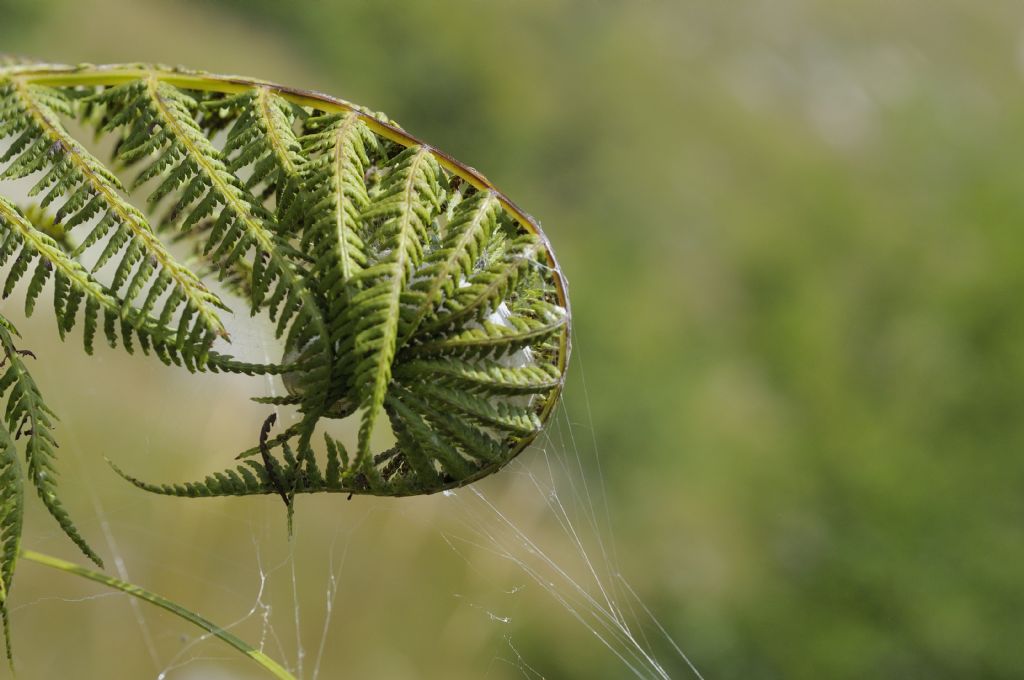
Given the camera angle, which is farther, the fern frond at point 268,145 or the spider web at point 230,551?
the spider web at point 230,551

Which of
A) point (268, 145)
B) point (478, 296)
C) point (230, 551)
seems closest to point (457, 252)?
point (478, 296)

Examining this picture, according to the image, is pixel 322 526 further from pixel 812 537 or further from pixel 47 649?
pixel 812 537

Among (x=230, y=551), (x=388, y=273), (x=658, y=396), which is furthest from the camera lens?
(x=658, y=396)

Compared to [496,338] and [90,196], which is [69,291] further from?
[496,338]

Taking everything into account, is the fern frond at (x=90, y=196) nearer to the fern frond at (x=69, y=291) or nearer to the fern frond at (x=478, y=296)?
the fern frond at (x=69, y=291)

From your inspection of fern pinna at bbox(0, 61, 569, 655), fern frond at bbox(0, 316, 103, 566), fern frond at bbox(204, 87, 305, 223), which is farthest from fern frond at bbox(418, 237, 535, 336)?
fern frond at bbox(0, 316, 103, 566)

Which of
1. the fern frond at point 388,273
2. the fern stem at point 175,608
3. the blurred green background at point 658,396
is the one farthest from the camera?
the blurred green background at point 658,396

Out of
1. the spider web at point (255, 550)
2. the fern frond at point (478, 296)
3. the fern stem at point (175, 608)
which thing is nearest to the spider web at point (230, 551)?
the spider web at point (255, 550)

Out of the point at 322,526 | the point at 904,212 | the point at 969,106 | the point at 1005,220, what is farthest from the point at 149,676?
the point at 969,106
